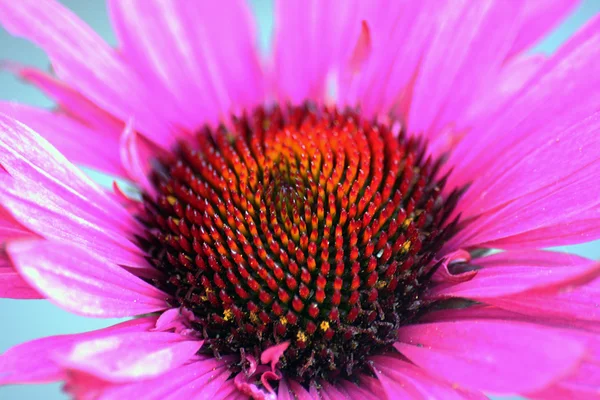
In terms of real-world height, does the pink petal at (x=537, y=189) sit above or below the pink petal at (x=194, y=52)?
below

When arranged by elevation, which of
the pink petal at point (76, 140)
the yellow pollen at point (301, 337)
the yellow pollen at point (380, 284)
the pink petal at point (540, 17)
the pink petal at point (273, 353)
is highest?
the pink petal at point (76, 140)

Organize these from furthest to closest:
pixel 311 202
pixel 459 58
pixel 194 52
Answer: pixel 194 52
pixel 459 58
pixel 311 202

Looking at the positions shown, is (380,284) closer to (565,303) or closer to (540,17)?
(565,303)

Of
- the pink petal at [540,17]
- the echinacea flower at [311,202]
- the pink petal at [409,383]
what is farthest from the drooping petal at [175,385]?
the pink petal at [540,17]

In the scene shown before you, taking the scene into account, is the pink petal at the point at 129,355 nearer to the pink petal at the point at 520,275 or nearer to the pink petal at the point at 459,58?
the pink petal at the point at 520,275

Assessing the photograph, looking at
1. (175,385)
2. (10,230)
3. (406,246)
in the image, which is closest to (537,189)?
(406,246)

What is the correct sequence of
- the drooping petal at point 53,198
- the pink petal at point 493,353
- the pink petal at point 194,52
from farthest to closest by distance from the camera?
the pink petal at point 194,52 → the drooping petal at point 53,198 → the pink petal at point 493,353

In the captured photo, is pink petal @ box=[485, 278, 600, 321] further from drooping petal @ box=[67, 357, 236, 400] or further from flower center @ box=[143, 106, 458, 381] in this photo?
drooping petal @ box=[67, 357, 236, 400]

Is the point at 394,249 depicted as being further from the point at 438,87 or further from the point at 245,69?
the point at 245,69
